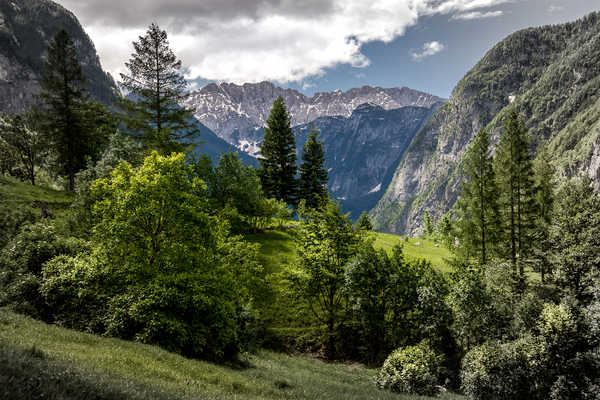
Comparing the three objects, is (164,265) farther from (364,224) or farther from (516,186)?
(516,186)

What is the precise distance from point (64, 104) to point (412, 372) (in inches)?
1851

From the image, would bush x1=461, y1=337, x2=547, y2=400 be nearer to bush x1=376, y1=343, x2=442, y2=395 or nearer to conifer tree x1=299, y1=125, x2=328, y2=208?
bush x1=376, y1=343, x2=442, y2=395

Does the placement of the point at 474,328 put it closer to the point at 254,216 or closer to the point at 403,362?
the point at 403,362

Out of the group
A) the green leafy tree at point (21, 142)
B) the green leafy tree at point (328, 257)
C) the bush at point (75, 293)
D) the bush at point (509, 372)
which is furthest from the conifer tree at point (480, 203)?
the green leafy tree at point (21, 142)

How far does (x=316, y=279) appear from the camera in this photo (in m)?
23.7

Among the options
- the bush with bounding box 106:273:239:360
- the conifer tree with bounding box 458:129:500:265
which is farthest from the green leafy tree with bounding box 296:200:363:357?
the conifer tree with bounding box 458:129:500:265

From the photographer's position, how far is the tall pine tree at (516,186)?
100ft

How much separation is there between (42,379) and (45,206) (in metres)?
28.3

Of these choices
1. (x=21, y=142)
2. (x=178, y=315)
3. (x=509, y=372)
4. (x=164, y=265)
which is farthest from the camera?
(x=21, y=142)

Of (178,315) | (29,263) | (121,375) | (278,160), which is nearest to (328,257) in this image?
(178,315)

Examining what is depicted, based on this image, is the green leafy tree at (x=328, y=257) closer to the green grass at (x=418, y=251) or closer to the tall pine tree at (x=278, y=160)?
the green grass at (x=418, y=251)

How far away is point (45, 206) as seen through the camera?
2839cm

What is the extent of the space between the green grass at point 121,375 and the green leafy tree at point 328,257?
21.3 ft

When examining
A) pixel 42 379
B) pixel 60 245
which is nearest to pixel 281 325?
pixel 60 245
